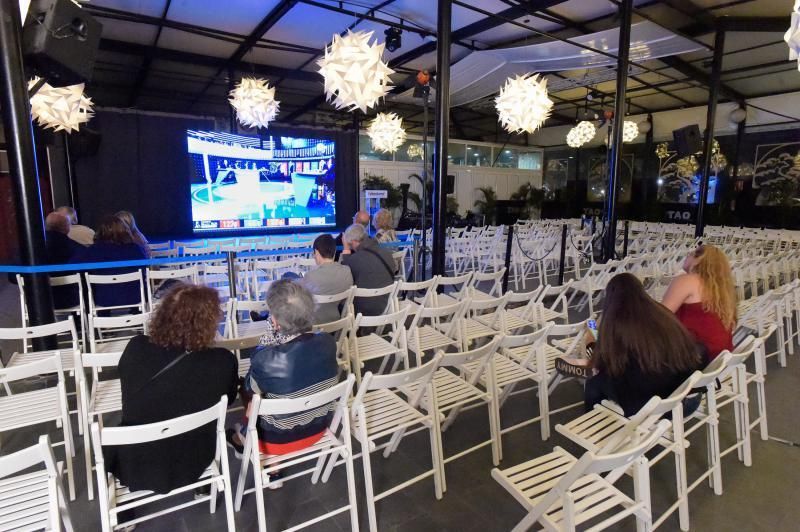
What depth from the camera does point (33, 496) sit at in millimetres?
1593

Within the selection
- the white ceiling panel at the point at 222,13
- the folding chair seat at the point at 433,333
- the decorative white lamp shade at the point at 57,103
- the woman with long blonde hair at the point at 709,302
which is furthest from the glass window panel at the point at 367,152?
the woman with long blonde hair at the point at 709,302

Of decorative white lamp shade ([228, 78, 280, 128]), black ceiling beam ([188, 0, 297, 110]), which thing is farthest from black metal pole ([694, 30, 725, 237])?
decorative white lamp shade ([228, 78, 280, 128])

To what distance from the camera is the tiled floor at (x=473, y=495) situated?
2145 millimetres

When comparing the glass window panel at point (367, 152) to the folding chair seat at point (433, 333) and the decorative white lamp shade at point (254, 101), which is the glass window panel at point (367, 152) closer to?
the decorative white lamp shade at point (254, 101)

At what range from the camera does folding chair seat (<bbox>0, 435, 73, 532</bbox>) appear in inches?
52.1

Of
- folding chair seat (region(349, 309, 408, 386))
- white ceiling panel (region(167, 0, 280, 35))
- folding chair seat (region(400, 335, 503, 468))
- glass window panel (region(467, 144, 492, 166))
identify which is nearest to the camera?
folding chair seat (region(400, 335, 503, 468))

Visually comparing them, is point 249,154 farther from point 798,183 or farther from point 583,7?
point 798,183

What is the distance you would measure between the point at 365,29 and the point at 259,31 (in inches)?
67.2

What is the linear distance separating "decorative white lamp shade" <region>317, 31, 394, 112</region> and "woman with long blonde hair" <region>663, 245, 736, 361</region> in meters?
2.48

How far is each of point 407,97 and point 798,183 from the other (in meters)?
10.6

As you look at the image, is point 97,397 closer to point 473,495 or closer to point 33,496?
point 33,496

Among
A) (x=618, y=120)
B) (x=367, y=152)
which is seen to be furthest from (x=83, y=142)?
(x=618, y=120)

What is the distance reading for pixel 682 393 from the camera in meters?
1.89

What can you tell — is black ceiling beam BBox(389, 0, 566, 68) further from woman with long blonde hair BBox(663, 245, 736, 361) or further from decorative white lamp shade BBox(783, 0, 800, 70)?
woman with long blonde hair BBox(663, 245, 736, 361)
